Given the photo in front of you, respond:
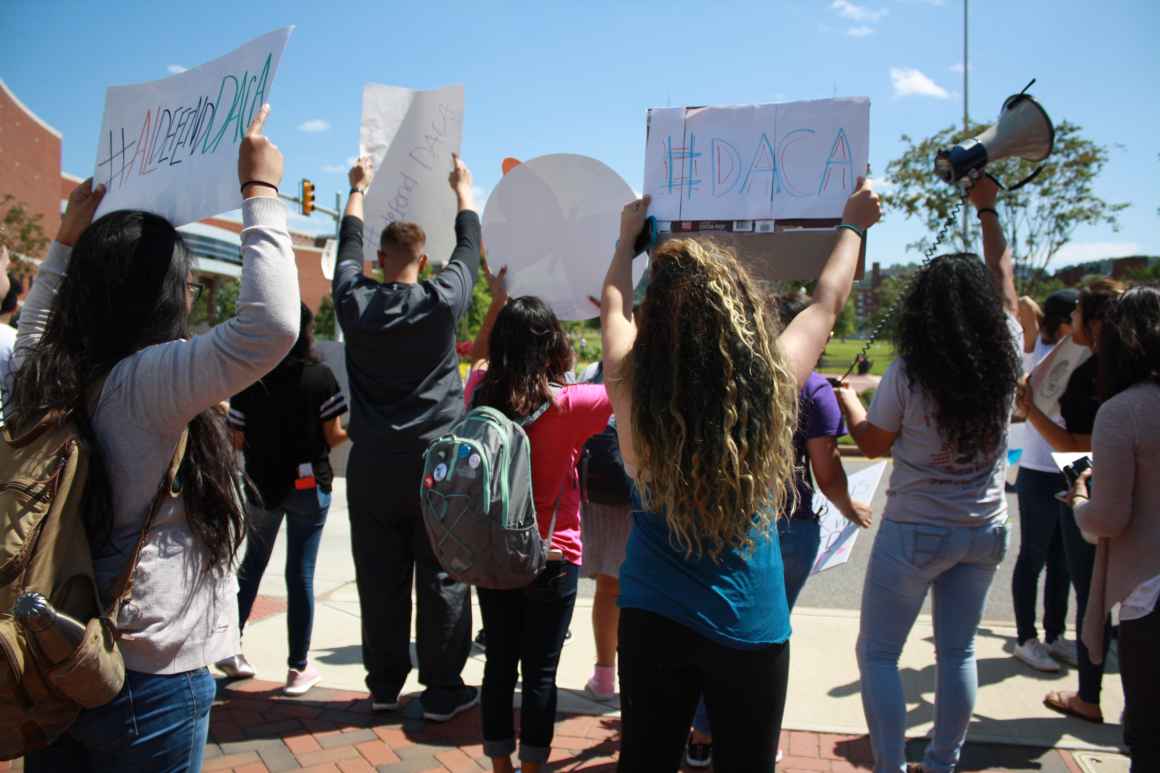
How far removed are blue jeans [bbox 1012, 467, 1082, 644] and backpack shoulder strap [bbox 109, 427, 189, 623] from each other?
392 cm

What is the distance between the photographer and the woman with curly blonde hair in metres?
1.87

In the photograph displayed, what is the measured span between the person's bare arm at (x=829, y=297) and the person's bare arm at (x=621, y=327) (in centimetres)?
39

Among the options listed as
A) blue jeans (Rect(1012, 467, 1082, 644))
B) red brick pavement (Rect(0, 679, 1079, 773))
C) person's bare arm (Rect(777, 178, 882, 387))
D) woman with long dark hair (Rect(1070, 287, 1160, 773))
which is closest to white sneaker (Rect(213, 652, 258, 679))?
red brick pavement (Rect(0, 679, 1079, 773))

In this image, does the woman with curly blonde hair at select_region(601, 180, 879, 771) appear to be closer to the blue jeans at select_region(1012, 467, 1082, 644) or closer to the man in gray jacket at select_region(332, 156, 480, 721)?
the man in gray jacket at select_region(332, 156, 480, 721)

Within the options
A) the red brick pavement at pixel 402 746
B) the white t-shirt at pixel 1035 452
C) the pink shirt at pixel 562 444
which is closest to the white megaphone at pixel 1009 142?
the pink shirt at pixel 562 444

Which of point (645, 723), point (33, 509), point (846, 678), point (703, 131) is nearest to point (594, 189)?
point (703, 131)

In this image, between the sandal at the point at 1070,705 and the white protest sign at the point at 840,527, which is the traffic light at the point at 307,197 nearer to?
the white protest sign at the point at 840,527

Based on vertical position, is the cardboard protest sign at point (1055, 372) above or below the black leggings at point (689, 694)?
above

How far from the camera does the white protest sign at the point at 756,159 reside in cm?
259

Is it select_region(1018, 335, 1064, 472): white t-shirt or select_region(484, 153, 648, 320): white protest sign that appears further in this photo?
select_region(1018, 335, 1064, 472): white t-shirt

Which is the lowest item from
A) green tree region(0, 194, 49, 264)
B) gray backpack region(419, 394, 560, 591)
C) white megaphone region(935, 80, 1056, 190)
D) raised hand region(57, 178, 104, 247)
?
gray backpack region(419, 394, 560, 591)

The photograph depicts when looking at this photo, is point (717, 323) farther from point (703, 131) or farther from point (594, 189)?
point (594, 189)

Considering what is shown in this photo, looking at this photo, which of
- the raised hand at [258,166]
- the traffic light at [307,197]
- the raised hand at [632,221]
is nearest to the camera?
the raised hand at [258,166]

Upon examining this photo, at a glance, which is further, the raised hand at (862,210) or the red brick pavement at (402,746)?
the red brick pavement at (402,746)
